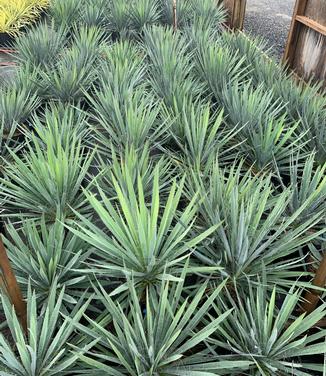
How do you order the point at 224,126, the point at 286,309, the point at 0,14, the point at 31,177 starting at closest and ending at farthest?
the point at 286,309 → the point at 31,177 → the point at 224,126 → the point at 0,14

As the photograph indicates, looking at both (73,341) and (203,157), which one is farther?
(203,157)

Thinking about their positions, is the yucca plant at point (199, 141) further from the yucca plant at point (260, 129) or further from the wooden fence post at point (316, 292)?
the wooden fence post at point (316, 292)

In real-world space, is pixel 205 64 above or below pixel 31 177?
above

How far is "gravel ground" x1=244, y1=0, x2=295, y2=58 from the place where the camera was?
369cm

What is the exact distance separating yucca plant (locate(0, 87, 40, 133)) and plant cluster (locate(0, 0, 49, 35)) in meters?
1.85

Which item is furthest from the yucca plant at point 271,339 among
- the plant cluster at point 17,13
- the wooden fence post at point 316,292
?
the plant cluster at point 17,13

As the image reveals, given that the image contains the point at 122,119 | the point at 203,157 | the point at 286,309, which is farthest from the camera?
the point at 122,119

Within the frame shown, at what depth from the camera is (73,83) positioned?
1.94 m

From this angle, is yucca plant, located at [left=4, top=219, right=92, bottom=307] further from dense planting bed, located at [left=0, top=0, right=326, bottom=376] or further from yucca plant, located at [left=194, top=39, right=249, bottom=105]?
yucca plant, located at [left=194, top=39, right=249, bottom=105]

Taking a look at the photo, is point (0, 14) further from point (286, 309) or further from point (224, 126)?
point (286, 309)

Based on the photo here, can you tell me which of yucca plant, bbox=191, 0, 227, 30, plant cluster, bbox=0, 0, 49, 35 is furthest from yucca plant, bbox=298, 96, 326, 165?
plant cluster, bbox=0, 0, 49, 35

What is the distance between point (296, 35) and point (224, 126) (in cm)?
127

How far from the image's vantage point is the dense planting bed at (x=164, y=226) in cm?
79

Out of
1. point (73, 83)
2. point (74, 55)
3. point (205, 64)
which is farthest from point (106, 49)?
point (205, 64)
